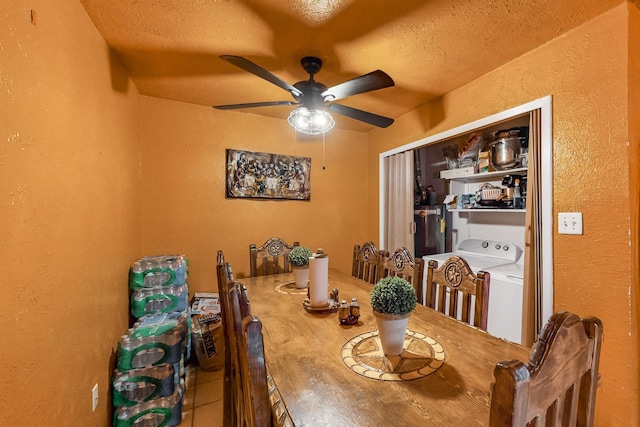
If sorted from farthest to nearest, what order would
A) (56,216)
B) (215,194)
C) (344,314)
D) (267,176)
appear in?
1. (267,176)
2. (215,194)
3. (344,314)
4. (56,216)

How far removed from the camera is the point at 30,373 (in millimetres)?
991

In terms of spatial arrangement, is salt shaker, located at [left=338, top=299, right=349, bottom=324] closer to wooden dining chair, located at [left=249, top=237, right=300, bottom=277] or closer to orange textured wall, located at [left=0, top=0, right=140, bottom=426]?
orange textured wall, located at [left=0, top=0, right=140, bottom=426]

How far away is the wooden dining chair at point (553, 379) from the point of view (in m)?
0.44

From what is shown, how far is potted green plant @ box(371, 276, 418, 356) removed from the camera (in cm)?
97

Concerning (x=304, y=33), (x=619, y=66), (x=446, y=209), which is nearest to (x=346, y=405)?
(x=304, y=33)

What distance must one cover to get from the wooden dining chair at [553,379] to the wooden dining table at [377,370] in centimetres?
21

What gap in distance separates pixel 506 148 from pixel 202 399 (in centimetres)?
320

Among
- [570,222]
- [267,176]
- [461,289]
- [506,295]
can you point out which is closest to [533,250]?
[570,222]

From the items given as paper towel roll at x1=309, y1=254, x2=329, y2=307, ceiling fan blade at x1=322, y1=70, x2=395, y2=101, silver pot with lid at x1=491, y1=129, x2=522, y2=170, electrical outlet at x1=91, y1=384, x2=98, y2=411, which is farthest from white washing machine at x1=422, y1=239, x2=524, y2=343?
electrical outlet at x1=91, y1=384, x2=98, y2=411

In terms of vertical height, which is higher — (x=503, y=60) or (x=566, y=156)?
(x=503, y=60)

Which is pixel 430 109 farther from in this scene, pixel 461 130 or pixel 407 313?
pixel 407 313

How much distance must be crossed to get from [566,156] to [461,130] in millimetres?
794

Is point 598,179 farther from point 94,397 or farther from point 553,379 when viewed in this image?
point 94,397

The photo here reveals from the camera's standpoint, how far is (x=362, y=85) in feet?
5.18
